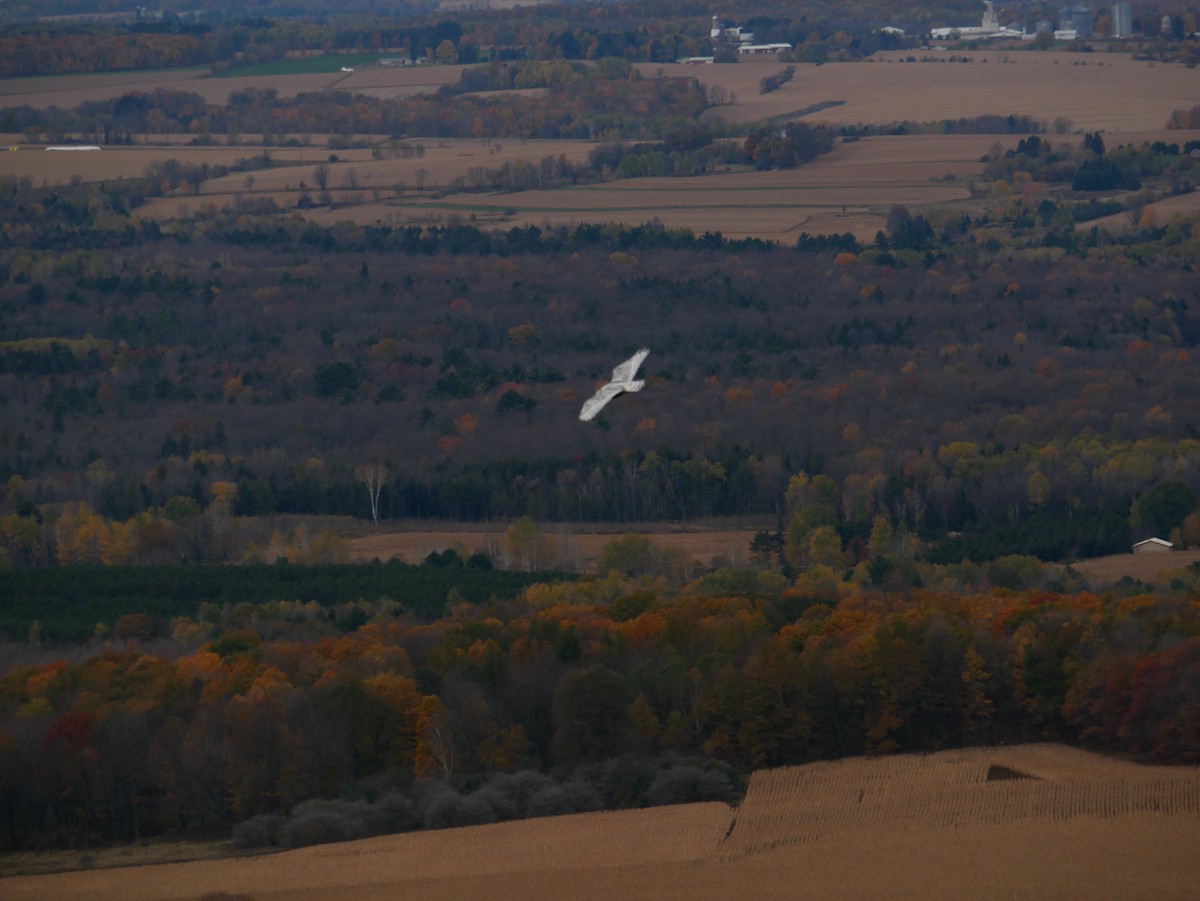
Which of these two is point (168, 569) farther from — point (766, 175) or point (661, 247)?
point (766, 175)

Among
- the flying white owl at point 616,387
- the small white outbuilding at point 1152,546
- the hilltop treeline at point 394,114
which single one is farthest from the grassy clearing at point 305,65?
the small white outbuilding at point 1152,546

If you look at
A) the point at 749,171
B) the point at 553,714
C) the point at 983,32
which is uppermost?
the point at 983,32

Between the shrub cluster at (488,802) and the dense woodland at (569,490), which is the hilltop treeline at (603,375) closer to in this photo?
the dense woodland at (569,490)

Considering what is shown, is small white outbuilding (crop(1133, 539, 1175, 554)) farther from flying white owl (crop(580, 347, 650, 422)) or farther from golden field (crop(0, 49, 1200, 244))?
golden field (crop(0, 49, 1200, 244))

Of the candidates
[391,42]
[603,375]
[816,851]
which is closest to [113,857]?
[816,851]

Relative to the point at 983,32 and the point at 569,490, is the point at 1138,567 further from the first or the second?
the point at 983,32

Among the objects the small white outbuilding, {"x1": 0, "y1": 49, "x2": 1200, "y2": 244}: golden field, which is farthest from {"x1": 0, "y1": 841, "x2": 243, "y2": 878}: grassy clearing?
{"x1": 0, "y1": 49, "x2": 1200, "y2": 244}: golden field

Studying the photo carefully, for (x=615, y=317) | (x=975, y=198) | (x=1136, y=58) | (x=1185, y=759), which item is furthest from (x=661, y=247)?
(x=1185, y=759)
